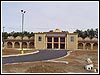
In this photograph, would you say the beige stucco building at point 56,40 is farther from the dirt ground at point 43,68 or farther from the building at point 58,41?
the dirt ground at point 43,68

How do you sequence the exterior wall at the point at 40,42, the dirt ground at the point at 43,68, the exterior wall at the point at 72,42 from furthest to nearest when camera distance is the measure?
the exterior wall at the point at 40,42 → the exterior wall at the point at 72,42 → the dirt ground at the point at 43,68

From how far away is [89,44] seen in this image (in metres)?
47.3

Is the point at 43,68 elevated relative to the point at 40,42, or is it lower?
lower

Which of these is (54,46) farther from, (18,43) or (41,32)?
(18,43)

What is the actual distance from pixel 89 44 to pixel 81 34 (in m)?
16.0

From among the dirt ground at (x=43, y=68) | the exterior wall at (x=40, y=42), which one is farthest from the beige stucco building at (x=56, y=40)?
the dirt ground at (x=43, y=68)

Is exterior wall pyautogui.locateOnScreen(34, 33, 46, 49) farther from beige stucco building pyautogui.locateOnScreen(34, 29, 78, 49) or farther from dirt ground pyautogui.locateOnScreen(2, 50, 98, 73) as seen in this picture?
dirt ground pyautogui.locateOnScreen(2, 50, 98, 73)

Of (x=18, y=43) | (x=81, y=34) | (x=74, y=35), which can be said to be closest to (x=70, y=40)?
(x=74, y=35)

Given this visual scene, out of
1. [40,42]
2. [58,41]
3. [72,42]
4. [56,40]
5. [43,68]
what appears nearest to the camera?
[43,68]

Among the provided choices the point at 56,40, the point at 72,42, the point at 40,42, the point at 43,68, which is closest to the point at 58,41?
the point at 56,40

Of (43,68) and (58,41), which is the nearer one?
(43,68)

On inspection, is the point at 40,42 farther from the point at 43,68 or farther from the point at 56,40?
the point at 43,68

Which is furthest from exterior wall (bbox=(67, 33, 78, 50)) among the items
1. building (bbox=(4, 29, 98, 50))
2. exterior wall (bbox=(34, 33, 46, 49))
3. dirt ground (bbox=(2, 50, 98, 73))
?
dirt ground (bbox=(2, 50, 98, 73))

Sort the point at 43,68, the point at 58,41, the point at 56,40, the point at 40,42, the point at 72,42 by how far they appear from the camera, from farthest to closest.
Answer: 1. the point at 56,40
2. the point at 58,41
3. the point at 40,42
4. the point at 72,42
5. the point at 43,68
